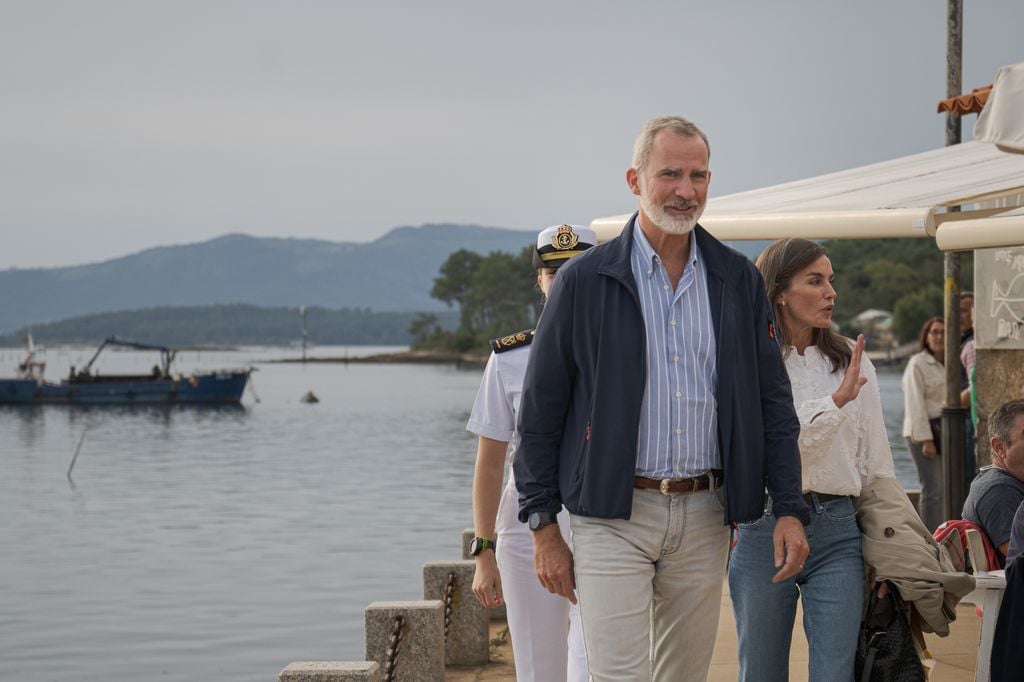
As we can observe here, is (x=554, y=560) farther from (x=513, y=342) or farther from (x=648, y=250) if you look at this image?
(x=513, y=342)

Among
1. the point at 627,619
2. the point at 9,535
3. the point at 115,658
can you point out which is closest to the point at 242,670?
the point at 115,658

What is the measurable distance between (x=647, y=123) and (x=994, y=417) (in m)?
2.22

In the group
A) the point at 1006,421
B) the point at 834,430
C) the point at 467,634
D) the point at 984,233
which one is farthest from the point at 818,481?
the point at 467,634

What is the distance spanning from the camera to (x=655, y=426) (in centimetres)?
346

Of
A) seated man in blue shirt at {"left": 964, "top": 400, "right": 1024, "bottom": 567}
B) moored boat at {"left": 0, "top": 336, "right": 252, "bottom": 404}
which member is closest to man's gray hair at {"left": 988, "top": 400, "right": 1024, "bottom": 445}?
seated man in blue shirt at {"left": 964, "top": 400, "right": 1024, "bottom": 567}

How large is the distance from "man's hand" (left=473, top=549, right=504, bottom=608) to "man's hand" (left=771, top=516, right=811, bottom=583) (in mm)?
1032

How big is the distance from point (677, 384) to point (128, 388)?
76316 millimetres

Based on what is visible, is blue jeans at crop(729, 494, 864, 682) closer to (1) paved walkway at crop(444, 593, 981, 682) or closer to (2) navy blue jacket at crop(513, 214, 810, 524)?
(2) navy blue jacket at crop(513, 214, 810, 524)

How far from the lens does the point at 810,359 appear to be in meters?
4.27

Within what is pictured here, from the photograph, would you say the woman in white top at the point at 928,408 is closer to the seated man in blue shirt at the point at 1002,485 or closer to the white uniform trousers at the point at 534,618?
the seated man in blue shirt at the point at 1002,485

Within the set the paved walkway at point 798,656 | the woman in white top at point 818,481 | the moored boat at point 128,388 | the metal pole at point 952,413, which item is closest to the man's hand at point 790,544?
the woman in white top at point 818,481

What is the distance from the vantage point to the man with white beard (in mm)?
3436

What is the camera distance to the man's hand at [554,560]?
11.5ft

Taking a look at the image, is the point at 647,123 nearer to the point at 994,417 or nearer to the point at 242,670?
the point at 994,417
